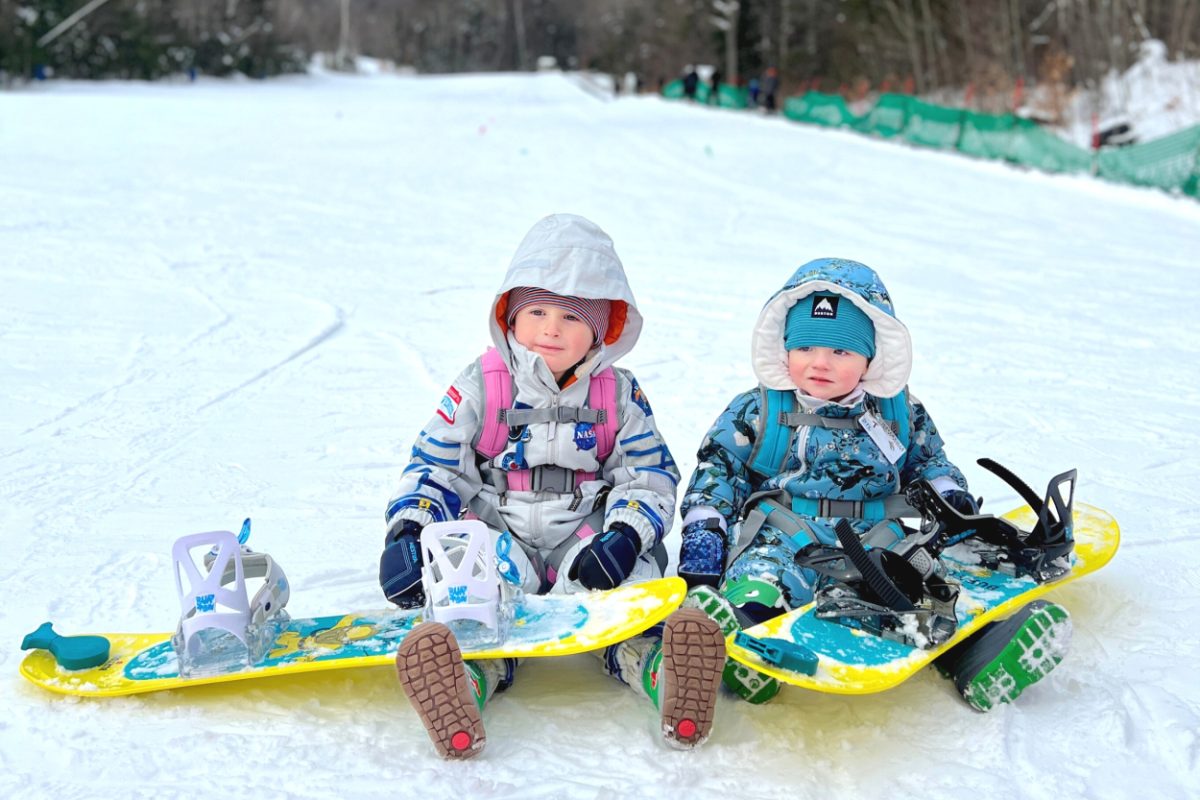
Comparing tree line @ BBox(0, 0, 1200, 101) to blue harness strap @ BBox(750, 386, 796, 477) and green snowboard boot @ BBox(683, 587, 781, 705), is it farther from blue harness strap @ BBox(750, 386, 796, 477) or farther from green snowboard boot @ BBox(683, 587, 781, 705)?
green snowboard boot @ BBox(683, 587, 781, 705)

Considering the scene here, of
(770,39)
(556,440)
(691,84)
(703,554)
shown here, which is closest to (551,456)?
(556,440)

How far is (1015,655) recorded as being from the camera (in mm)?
2379

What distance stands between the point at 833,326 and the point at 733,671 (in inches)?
39.2

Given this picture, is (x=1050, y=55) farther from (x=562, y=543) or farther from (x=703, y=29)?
(x=562, y=543)

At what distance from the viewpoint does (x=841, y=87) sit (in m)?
30.1

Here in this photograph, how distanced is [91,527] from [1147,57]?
854 inches

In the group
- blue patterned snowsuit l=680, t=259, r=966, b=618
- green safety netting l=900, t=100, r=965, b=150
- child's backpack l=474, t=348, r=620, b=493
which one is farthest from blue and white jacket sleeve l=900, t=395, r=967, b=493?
green safety netting l=900, t=100, r=965, b=150

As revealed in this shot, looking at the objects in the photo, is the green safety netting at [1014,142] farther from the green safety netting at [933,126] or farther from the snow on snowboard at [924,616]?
the snow on snowboard at [924,616]

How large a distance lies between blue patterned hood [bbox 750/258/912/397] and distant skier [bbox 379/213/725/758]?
0.36 meters

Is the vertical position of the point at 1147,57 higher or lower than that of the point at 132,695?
higher

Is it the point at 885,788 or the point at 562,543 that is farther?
the point at 562,543

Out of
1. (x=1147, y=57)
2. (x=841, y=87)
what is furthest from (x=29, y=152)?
(x=841, y=87)

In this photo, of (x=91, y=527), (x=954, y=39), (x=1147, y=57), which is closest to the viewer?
(x=91, y=527)

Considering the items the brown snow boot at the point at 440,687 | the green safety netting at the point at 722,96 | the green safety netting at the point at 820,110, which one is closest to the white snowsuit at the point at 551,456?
the brown snow boot at the point at 440,687
